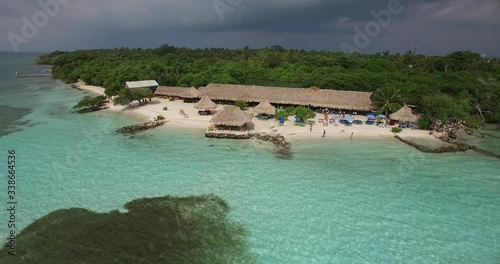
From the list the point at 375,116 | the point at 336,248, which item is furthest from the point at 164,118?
the point at 336,248

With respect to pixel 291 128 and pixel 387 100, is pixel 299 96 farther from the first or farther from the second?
pixel 387 100

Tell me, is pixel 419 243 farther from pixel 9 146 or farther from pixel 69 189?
pixel 9 146

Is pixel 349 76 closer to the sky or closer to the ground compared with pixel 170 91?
closer to the sky

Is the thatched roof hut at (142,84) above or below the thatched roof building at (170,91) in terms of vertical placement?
above

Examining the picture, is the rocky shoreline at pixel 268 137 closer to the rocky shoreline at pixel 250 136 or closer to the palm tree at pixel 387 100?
the rocky shoreline at pixel 250 136

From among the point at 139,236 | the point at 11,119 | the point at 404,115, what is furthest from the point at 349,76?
the point at 11,119

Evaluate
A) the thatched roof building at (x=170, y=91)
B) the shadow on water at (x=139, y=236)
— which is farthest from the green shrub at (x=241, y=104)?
the shadow on water at (x=139, y=236)

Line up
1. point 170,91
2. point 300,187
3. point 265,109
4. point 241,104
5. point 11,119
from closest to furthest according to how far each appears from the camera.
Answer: point 300,187 < point 265,109 < point 11,119 < point 241,104 < point 170,91

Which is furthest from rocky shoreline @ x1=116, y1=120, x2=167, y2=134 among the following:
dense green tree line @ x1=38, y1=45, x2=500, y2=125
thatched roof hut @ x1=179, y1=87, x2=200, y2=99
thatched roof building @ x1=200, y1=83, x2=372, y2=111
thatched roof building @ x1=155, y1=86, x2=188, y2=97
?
dense green tree line @ x1=38, y1=45, x2=500, y2=125
